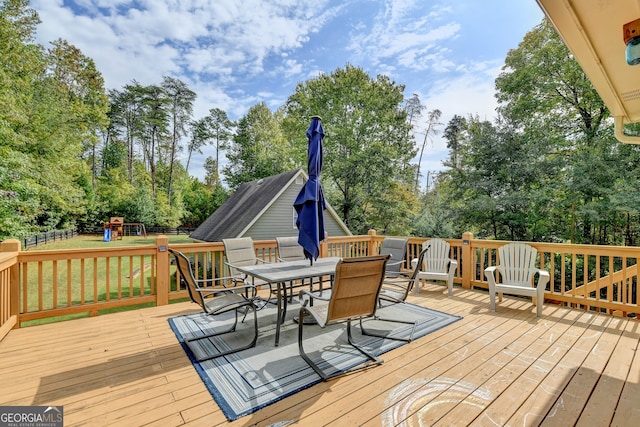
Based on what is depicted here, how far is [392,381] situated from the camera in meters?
2.40

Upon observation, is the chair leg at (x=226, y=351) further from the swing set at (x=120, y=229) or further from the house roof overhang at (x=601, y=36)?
the swing set at (x=120, y=229)

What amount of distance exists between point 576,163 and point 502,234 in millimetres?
3392

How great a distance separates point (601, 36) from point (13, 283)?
654 cm

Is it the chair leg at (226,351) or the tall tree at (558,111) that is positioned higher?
the tall tree at (558,111)

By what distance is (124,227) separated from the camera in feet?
79.0

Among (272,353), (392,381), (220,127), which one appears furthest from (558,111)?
(220,127)

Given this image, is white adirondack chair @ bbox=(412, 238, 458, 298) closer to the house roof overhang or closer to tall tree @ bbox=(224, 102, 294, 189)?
the house roof overhang

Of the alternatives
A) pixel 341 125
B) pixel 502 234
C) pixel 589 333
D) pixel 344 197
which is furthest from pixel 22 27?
pixel 502 234

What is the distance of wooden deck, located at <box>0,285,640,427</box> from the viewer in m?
1.97

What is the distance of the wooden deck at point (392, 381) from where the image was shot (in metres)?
1.97

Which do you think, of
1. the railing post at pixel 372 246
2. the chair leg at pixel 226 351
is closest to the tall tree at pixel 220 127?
the railing post at pixel 372 246

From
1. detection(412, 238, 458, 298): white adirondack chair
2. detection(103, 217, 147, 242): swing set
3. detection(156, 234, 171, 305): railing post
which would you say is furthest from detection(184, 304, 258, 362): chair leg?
detection(103, 217, 147, 242): swing set

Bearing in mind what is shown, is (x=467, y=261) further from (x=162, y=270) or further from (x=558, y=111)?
(x=558, y=111)

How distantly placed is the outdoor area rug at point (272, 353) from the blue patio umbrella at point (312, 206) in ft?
3.43
